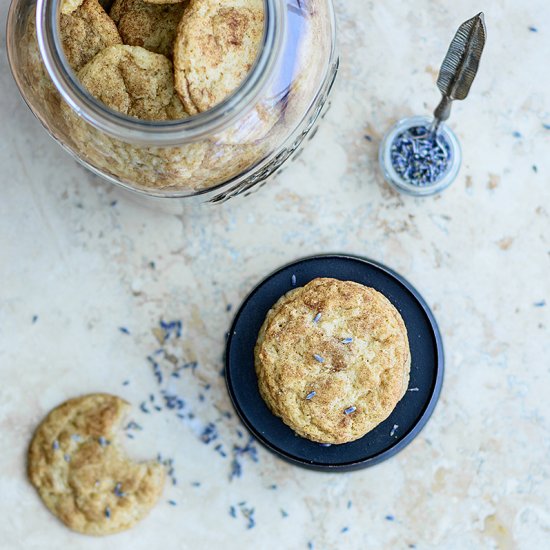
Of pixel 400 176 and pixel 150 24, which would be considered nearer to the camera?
pixel 150 24

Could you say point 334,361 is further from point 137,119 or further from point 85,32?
point 85,32

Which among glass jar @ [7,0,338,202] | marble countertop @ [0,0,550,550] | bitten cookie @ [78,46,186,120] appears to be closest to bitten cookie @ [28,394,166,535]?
marble countertop @ [0,0,550,550]

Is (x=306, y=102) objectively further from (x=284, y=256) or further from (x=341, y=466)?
(x=341, y=466)

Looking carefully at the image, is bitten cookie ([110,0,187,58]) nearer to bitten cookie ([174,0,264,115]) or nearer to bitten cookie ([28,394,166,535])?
bitten cookie ([174,0,264,115])

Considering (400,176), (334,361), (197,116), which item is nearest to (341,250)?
(400,176)

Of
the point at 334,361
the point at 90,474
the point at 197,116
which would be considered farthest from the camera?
the point at 90,474

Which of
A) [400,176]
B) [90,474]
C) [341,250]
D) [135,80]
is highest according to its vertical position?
[135,80]

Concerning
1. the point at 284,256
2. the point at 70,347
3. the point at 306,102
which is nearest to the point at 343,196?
the point at 284,256
